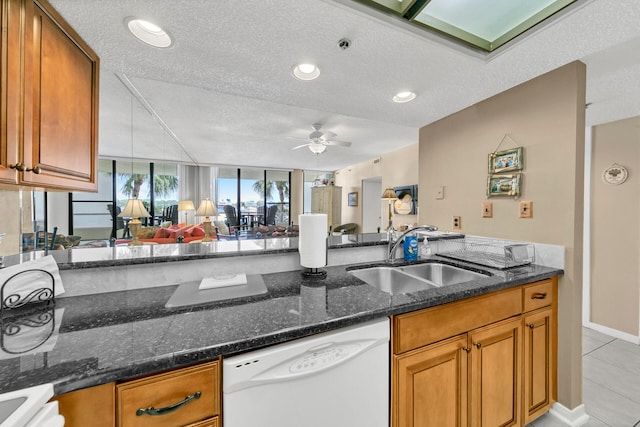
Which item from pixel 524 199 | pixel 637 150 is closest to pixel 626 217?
pixel 637 150

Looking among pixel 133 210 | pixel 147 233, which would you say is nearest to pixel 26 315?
pixel 133 210

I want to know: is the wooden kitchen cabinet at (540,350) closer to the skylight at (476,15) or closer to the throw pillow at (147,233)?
the skylight at (476,15)

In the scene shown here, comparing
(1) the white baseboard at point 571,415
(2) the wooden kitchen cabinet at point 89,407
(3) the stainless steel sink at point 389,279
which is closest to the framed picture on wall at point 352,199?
(3) the stainless steel sink at point 389,279

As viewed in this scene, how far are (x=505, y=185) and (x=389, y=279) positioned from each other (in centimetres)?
116

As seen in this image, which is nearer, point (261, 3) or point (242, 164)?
point (261, 3)

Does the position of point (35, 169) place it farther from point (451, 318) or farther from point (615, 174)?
point (615, 174)

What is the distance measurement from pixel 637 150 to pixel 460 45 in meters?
2.36

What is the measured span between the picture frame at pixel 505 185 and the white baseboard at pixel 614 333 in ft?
6.65

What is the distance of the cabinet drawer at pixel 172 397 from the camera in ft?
2.03

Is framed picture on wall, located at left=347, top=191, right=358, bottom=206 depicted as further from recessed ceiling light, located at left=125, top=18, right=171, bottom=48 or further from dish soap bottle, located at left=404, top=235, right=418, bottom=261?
recessed ceiling light, located at left=125, top=18, right=171, bottom=48

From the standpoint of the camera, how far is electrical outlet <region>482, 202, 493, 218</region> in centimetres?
193

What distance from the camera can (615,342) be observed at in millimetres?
2277

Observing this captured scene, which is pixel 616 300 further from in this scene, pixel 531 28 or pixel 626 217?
pixel 531 28

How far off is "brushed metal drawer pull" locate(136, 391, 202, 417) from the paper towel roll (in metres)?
0.73
